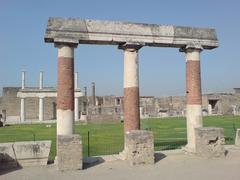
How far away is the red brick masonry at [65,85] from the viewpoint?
1143cm

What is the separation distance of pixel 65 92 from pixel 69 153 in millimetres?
2262

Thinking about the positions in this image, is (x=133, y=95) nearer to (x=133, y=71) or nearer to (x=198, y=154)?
(x=133, y=71)

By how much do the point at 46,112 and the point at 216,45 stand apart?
146 ft

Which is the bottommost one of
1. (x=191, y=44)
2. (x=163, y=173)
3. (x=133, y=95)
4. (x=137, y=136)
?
(x=163, y=173)

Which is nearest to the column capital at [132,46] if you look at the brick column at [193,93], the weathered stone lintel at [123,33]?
the weathered stone lintel at [123,33]

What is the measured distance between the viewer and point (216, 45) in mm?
13516

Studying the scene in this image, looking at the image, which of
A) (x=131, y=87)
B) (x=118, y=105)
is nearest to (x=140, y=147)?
(x=131, y=87)

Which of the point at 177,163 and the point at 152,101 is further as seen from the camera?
the point at 152,101

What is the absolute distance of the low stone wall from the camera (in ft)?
34.4

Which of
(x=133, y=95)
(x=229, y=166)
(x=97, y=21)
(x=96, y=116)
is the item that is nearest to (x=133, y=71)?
(x=133, y=95)

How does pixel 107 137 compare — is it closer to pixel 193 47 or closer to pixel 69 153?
pixel 193 47

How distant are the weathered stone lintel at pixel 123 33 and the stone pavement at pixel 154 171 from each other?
13.7 ft

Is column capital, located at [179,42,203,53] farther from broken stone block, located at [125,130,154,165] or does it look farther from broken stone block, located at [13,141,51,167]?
broken stone block, located at [13,141,51,167]

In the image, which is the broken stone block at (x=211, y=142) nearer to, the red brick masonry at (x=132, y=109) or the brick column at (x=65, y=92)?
the red brick masonry at (x=132, y=109)
